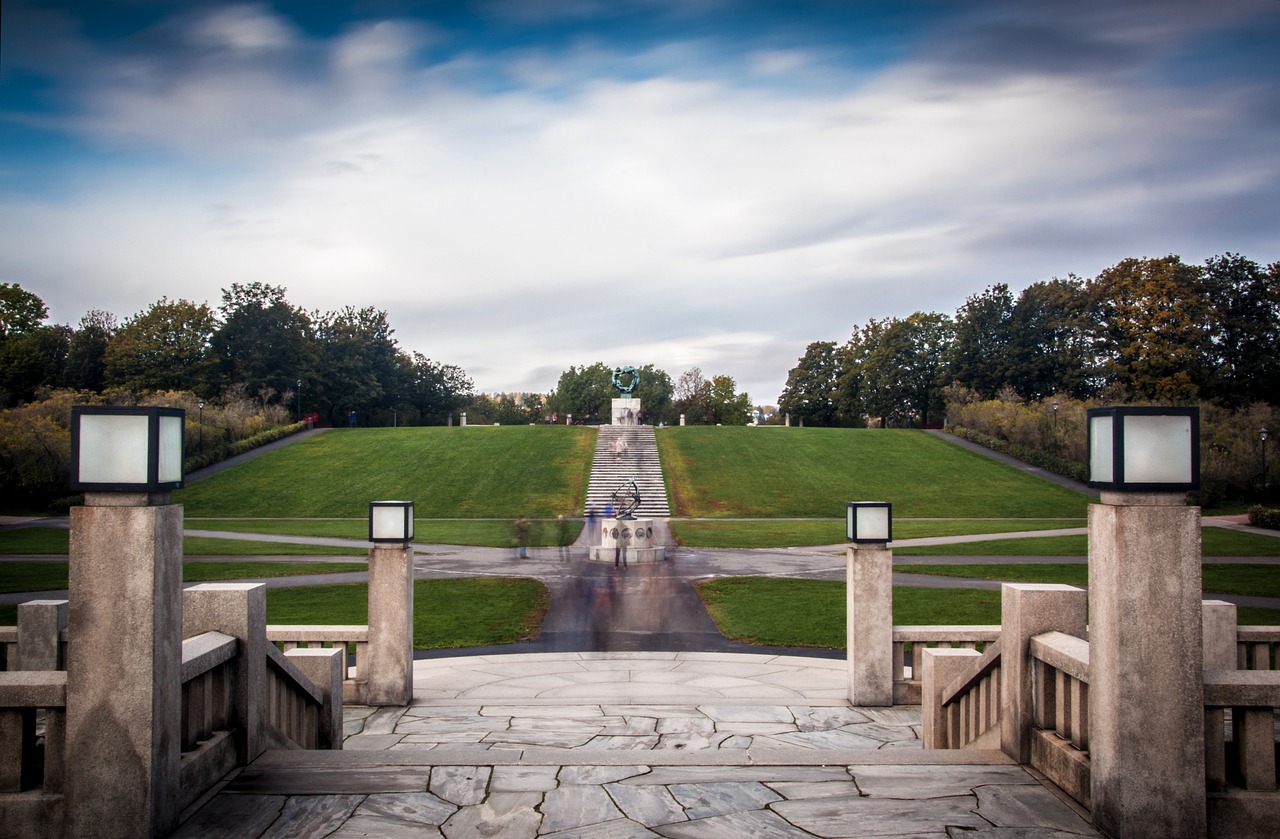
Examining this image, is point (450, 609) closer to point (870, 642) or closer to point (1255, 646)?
point (870, 642)

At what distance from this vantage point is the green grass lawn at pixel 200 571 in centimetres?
1736

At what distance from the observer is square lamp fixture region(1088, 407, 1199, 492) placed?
3650 mm

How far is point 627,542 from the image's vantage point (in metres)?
22.5

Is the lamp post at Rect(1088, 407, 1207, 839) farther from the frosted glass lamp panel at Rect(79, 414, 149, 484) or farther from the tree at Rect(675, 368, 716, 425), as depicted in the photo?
the tree at Rect(675, 368, 716, 425)

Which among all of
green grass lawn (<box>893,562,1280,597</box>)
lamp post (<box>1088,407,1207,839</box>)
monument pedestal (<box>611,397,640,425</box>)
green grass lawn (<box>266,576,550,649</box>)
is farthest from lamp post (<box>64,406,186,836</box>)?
monument pedestal (<box>611,397,640,425</box>)

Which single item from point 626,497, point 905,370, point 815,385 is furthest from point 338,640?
point 815,385

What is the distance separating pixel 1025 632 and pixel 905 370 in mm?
79193

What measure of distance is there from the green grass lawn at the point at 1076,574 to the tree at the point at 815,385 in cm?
6958

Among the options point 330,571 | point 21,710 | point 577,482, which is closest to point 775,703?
point 21,710

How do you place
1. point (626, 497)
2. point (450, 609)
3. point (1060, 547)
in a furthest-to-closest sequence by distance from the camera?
point (626, 497) → point (1060, 547) → point (450, 609)

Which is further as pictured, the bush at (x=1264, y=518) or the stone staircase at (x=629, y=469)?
the stone staircase at (x=629, y=469)

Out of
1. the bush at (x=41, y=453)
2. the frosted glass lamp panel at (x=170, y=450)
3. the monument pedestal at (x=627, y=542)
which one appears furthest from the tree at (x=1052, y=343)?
the frosted glass lamp panel at (x=170, y=450)

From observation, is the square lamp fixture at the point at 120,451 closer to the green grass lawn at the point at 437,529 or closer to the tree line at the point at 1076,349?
the green grass lawn at the point at 437,529

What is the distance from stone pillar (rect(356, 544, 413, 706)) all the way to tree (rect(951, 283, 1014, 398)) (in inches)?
2723
